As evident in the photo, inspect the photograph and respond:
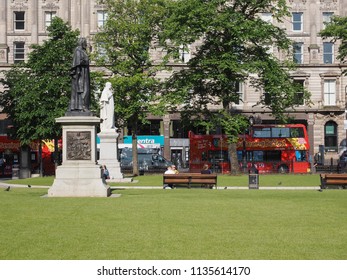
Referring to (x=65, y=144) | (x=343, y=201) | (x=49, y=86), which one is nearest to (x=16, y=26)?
(x=49, y=86)

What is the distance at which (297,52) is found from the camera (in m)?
73.8

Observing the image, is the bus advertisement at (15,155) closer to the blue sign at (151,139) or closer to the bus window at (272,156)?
the blue sign at (151,139)

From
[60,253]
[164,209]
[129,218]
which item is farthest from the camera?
[164,209]

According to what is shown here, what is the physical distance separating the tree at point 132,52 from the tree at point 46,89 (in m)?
3.78

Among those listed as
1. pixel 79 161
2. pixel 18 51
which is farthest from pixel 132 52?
pixel 79 161

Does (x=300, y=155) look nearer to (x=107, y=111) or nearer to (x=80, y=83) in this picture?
(x=107, y=111)

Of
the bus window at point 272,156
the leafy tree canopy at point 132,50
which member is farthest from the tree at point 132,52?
the bus window at point 272,156

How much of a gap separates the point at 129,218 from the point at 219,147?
4274cm

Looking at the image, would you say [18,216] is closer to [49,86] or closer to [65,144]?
[65,144]

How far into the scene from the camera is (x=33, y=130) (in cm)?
5550

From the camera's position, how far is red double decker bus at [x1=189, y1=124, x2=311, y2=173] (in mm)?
59000

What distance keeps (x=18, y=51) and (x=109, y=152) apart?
35170 mm

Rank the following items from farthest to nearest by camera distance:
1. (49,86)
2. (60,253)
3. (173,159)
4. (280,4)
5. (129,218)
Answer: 1. (173,159)
2. (49,86)
3. (280,4)
4. (129,218)
5. (60,253)

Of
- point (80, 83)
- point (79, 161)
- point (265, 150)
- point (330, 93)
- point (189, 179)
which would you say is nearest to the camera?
point (79, 161)
